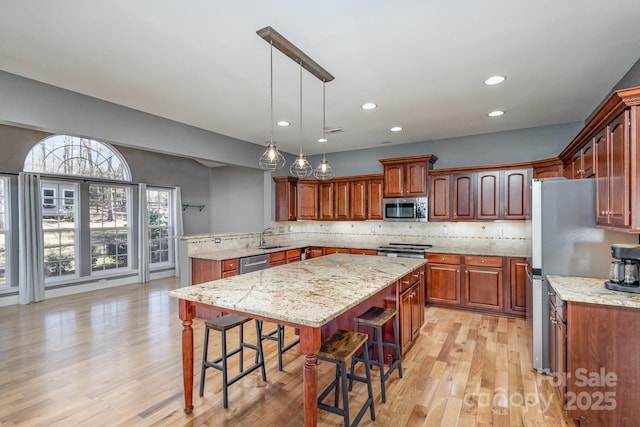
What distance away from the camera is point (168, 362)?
297 cm

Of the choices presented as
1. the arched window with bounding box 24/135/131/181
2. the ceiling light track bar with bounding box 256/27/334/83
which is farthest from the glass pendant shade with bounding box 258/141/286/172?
the arched window with bounding box 24/135/131/181

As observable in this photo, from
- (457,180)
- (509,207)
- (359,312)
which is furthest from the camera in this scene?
(457,180)

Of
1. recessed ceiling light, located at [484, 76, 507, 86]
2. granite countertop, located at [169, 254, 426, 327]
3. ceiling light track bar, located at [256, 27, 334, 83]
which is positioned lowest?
granite countertop, located at [169, 254, 426, 327]

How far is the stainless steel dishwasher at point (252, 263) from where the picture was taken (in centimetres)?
437

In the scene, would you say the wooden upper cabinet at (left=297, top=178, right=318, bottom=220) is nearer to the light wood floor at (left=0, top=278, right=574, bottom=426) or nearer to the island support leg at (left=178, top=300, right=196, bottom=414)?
the light wood floor at (left=0, top=278, right=574, bottom=426)

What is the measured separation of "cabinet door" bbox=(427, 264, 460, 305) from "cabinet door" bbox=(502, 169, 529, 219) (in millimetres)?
1107

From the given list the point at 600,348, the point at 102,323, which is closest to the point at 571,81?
the point at 600,348

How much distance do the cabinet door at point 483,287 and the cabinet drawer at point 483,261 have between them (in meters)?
0.06

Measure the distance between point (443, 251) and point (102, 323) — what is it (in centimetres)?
474

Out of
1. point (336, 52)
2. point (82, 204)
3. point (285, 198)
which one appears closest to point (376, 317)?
point (336, 52)

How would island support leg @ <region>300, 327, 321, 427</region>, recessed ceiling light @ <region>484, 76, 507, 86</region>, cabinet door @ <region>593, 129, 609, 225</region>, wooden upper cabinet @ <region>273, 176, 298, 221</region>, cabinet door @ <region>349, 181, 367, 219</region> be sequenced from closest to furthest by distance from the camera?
1. island support leg @ <region>300, 327, 321, 427</region>
2. cabinet door @ <region>593, 129, 609, 225</region>
3. recessed ceiling light @ <region>484, 76, 507, 86</region>
4. cabinet door @ <region>349, 181, 367, 219</region>
5. wooden upper cabinet @ <region>273, 176, 298, 221</region>

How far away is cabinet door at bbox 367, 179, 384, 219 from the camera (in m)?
5.56

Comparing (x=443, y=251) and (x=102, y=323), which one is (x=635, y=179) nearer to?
(x=443, y=251)

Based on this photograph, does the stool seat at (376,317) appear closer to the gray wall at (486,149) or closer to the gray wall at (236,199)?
the gray wall at (486,149)
